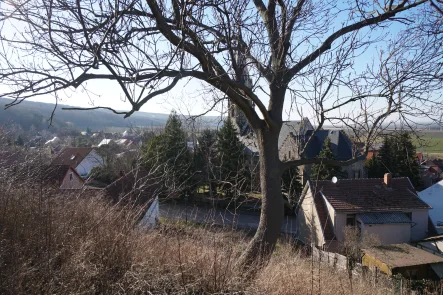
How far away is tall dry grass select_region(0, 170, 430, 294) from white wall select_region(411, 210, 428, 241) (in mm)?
15361

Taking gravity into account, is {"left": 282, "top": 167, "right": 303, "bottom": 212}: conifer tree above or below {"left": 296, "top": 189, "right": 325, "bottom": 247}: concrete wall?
above

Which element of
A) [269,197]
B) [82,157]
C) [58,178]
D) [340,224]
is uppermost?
[269,197]

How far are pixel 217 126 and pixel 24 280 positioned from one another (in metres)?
2.95

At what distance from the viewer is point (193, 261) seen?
2.76m

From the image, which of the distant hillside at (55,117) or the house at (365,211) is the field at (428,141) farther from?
the house at (365,211)

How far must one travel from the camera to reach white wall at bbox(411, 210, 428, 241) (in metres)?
16.2

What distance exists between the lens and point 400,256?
11414 millimetres

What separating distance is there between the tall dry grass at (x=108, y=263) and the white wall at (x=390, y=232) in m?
12.8

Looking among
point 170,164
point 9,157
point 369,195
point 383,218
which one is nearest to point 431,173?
point 369,195

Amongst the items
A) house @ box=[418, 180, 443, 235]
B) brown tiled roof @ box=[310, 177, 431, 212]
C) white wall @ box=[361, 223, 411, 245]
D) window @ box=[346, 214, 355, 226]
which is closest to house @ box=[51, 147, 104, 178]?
brown tiled roof @ box=[310, 177, 431, 212]

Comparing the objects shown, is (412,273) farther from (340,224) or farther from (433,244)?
(433,244)

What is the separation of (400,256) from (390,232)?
13.6 feet

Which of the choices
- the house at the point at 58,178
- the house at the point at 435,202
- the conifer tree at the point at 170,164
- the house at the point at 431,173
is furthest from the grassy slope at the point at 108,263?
the house at the point at 431,173

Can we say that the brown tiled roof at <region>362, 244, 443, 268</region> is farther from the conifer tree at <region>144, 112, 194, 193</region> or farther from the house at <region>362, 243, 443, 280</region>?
the conifer tree at <region>144, 112, 194, 193</region>
